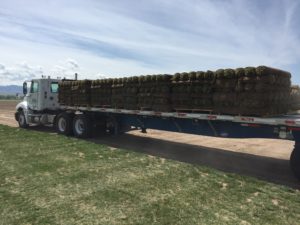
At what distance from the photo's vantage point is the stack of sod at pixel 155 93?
33.4ft

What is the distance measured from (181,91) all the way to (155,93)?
1200 millimetres

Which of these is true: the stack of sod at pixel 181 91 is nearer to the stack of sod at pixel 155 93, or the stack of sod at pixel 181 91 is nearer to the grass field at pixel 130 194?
the stack of sod at pixel 155 93

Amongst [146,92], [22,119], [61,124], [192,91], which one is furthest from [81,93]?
[192,91]

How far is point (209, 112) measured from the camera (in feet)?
29.7

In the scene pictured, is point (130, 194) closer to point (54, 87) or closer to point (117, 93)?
point (117, 93)

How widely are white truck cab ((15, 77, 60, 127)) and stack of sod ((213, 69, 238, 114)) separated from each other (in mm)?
10296

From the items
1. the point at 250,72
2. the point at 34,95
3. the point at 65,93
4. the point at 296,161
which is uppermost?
the point at 250,72

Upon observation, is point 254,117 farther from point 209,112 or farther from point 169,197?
point 169,197

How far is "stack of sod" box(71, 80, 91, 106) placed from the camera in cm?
1408

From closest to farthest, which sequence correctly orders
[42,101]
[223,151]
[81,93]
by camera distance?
[223,151] → [81,93] → [42,101]

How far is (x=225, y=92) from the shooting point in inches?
335

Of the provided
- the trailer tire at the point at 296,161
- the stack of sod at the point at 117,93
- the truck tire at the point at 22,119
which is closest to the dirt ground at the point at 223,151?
the trailer tire at the point at 296,161

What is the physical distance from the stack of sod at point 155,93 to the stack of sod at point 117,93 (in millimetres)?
1139

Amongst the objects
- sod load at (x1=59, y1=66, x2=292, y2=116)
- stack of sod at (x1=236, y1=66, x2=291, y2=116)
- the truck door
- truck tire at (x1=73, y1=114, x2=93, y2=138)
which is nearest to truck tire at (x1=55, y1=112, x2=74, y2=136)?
truck tire at (x1=73, y1=114, x2=93, y2=138)
